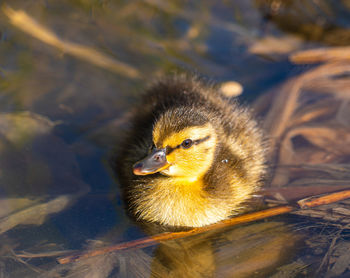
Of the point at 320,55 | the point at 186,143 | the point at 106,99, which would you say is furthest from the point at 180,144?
the point at 320,55

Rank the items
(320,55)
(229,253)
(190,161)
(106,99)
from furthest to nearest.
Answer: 1. (320,55)
2. (106,99)
3. (190,161)
4. (229,253)

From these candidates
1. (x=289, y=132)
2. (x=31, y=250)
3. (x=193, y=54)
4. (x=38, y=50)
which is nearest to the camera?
(x=31, y=250)

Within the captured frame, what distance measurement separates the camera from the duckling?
265 cm

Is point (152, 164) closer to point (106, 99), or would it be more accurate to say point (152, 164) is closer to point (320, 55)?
point (106, 99)

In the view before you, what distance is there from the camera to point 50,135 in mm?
3311

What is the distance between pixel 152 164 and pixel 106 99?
1.27 m

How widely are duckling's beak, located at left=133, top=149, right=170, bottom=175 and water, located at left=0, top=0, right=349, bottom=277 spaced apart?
36 cm

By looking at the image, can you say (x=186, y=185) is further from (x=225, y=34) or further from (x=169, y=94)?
(x=225, y=34)

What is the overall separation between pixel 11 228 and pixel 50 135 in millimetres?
871

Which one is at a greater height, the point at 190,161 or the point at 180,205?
the point at 190,161

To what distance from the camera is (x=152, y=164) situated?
2.63 meters

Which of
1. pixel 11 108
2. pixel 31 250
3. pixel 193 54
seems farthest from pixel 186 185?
pixel 193 54

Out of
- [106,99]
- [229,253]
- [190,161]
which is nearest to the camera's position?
[229,253]

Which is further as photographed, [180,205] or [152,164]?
[180,205]
